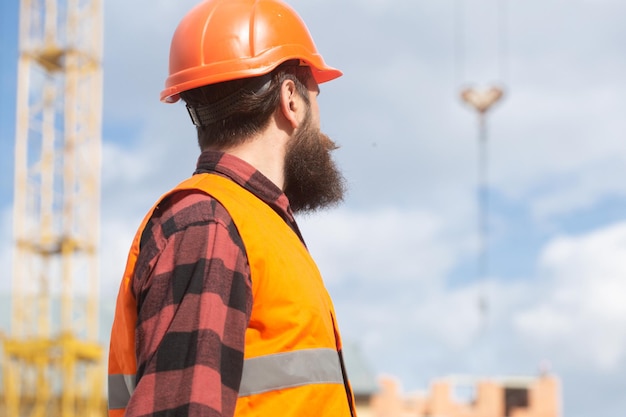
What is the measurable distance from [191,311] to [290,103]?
611 mm

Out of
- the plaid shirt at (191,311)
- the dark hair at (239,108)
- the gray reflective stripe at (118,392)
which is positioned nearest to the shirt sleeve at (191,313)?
the plaid shirt at (191,311)

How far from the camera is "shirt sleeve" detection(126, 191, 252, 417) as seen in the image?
165 cm

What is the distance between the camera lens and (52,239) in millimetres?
29906

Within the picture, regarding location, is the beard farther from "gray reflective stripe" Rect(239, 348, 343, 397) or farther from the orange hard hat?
"gray reflective stripe" Rect(239, 348, 343, 397)

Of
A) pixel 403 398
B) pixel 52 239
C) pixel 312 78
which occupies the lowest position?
pixel 403 398

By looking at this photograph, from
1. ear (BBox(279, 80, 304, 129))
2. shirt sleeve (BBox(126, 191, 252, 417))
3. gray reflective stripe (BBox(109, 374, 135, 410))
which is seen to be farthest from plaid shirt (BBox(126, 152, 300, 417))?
ear (BBox(279, 80, 304, 129))

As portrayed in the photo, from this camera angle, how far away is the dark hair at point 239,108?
2.08 metres

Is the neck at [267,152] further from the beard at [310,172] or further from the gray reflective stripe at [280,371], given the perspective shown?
the gray reflective stripe at [280,371]

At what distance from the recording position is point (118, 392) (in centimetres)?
194

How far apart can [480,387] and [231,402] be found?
1161 inches

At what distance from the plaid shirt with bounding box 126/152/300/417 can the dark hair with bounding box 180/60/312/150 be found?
0.29m

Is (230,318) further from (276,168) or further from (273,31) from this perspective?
(273,31)

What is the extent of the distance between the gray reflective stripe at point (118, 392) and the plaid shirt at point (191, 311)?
0.65 feet

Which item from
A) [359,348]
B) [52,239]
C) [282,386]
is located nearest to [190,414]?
[282,386]
